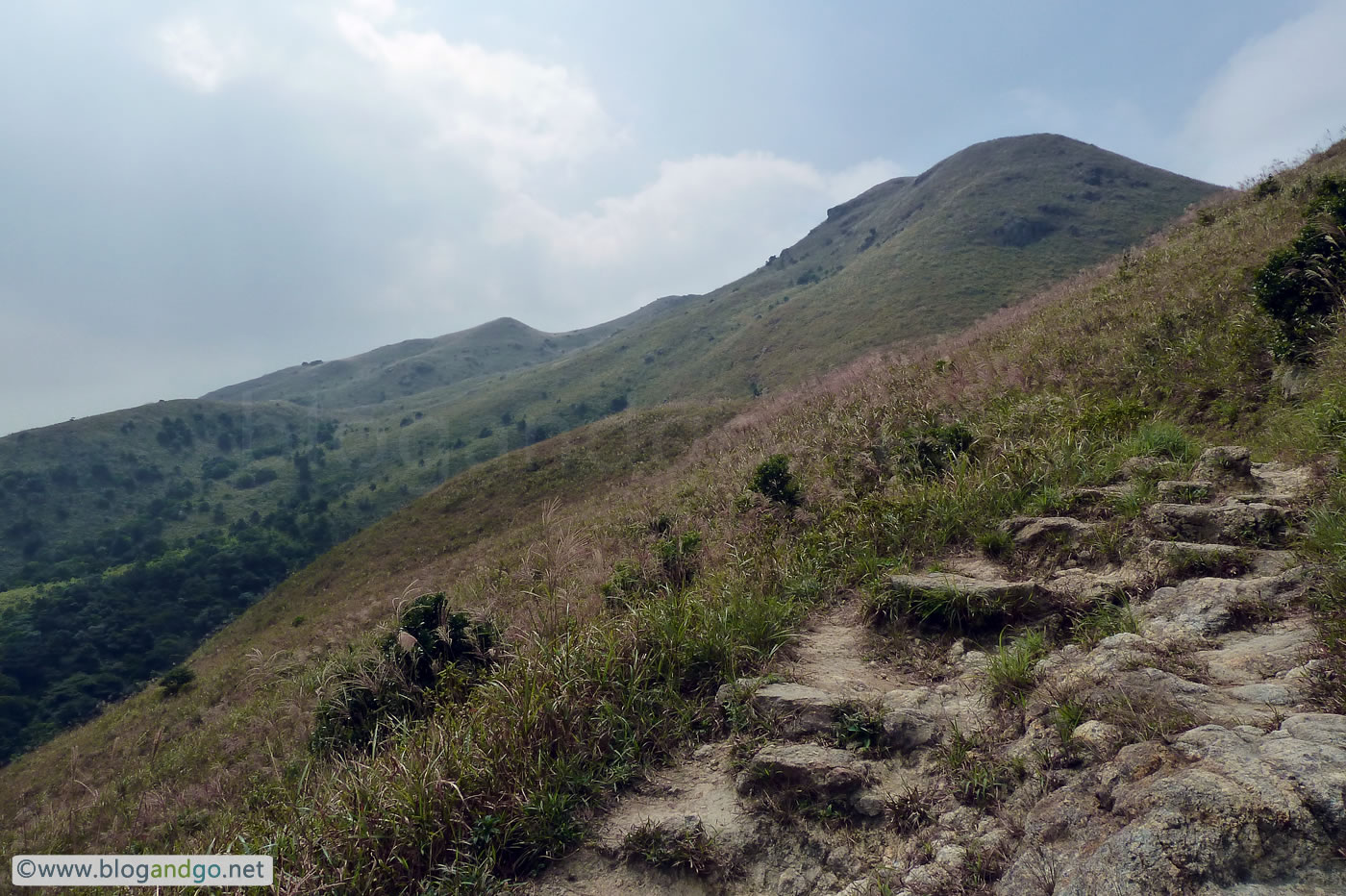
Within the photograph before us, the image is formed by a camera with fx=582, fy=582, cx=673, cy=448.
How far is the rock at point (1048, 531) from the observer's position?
16.8 ft

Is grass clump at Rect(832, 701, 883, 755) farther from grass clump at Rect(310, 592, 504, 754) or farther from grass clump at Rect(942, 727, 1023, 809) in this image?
grass clump at Rect(310, 592, 504, 754)

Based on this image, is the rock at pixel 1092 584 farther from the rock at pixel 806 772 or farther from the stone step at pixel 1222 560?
the rock at pixel 806 772

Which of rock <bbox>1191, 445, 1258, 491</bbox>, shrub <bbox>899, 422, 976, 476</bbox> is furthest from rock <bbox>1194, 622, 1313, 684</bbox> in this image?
shrub <bbox>899, 422, 976, 476</bbox>

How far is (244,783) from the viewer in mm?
9711

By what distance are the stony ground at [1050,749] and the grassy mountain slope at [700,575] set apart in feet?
1.12

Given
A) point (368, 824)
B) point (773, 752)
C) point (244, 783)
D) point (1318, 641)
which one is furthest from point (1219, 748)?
point (244, 783)

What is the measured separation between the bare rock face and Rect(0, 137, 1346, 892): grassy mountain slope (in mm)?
745

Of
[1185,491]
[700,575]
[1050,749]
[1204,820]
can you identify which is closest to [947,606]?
[1050,749]

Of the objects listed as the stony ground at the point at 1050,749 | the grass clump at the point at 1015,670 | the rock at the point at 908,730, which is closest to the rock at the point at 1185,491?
the stony ground at the point at 1050,749

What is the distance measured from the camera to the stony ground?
2.14 meters

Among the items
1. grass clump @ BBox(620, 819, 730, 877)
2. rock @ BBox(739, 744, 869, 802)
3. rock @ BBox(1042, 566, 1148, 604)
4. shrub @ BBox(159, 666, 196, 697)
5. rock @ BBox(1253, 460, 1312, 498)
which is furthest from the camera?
shrub @ BBox(159, 666, 196, 697)

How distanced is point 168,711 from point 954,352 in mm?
25666

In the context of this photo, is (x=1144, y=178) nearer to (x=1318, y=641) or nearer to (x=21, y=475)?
(x=1318, y=641)

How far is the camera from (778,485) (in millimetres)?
9102
